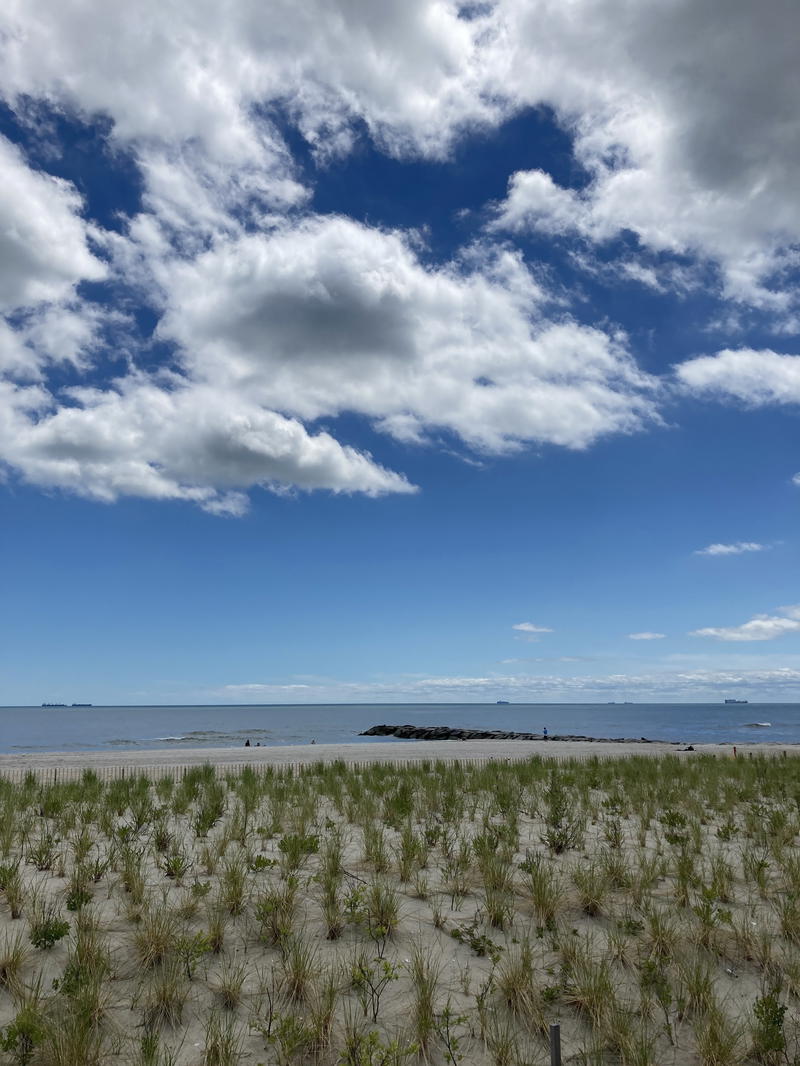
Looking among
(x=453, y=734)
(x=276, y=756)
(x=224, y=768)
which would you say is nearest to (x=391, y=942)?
(x=224, y=768)

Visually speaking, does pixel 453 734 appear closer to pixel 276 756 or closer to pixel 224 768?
pixel 276 756

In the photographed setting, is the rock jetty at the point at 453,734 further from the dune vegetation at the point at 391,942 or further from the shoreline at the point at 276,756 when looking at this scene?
the dune vegetation at the point at 391,942

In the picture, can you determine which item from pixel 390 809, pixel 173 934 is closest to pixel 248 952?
pixel 173 934

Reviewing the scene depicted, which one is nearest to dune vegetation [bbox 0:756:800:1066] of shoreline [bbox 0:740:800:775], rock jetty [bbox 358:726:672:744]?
shoreline [bbox 0:740:800:775]

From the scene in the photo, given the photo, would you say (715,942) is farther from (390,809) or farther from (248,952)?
(390,809)

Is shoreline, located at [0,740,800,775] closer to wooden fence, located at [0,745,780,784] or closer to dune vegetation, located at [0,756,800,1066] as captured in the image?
wooden fence, located at [0,745,780,784]

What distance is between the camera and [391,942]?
623 cm

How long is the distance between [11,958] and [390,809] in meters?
6.27

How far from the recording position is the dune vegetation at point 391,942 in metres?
4.88

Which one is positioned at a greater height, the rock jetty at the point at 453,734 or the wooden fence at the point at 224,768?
the wooden fence at the point at 224,768

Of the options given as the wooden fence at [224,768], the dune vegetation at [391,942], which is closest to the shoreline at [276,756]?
the wooden fence at [224,768]

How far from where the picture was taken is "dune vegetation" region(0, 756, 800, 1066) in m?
4.88

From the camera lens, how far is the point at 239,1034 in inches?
197

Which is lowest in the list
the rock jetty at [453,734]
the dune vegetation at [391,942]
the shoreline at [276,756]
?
the rock jetty at [453,734]
